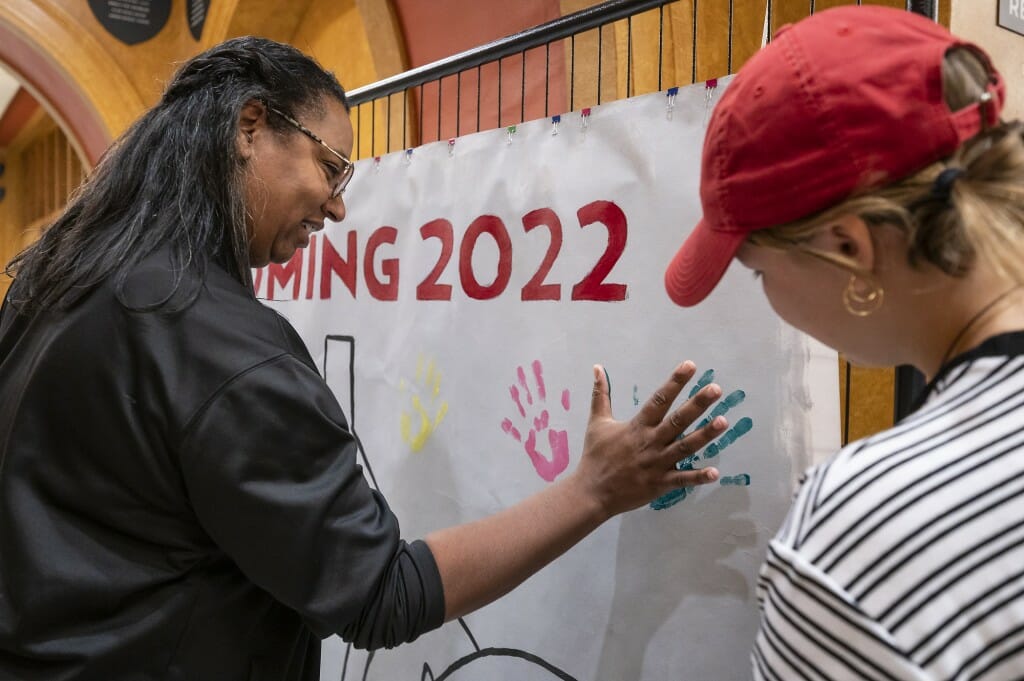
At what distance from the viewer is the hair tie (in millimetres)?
557

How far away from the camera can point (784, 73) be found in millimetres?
599

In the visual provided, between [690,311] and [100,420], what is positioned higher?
[690,311]

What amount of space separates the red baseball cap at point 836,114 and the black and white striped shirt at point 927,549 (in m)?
0.14

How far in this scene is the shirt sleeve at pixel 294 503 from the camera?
34.7 inches

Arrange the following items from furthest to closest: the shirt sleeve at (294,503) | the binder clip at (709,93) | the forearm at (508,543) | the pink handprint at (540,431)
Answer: the pink handprint at (540,431) < the binder clip at (709,93) < the forearm at (508,543) < the shirt sleeve at (294,503)

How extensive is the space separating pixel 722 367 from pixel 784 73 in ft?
1.82

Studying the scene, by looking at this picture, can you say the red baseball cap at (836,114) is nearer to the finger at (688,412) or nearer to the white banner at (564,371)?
the finger at (688,412)

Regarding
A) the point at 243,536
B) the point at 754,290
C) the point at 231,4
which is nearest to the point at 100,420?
the point at 243,536

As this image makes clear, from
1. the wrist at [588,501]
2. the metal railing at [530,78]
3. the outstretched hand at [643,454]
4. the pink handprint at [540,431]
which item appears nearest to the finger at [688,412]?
the outstretched hand at [643,454]

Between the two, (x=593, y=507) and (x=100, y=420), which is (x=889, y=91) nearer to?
(x=593, y=507)

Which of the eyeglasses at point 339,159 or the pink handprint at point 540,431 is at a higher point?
the eyeglasses at point 339,159

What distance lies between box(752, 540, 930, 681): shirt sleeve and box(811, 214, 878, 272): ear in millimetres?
207

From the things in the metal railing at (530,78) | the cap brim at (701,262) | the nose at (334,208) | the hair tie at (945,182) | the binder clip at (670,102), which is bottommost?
the cap brim at (701,262)

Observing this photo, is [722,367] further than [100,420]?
Yes
